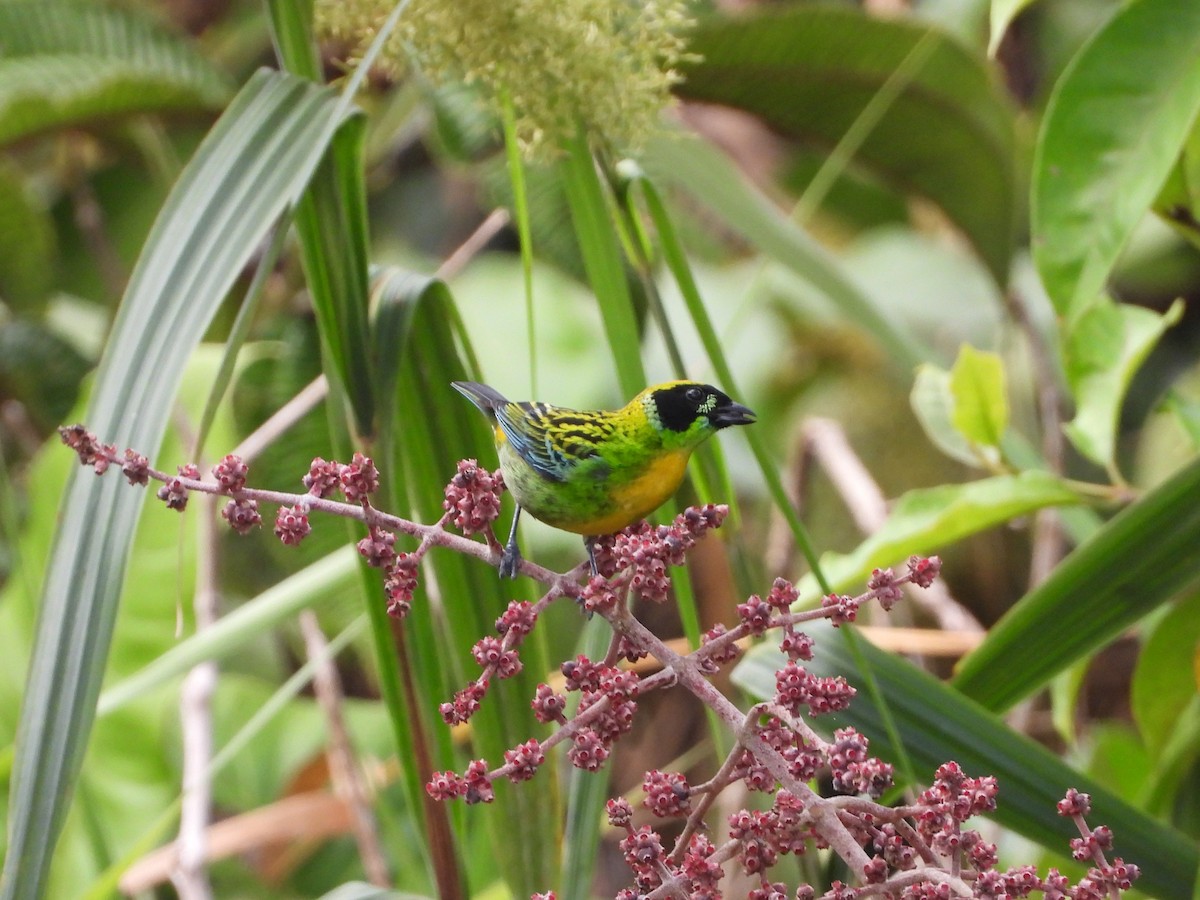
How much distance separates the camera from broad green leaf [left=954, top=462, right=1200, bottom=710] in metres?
0.80

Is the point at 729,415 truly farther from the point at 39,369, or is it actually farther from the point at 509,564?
the point at 39,369

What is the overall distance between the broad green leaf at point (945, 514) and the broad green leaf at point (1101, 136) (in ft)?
0.49

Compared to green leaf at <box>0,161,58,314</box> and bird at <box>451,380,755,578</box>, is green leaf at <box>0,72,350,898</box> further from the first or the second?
green leaf at <box>0,161,58,314</box>

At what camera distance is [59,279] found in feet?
8.00

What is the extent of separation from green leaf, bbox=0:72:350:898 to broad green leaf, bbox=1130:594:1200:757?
81 centimetres

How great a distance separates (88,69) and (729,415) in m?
1.55

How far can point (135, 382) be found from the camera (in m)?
0.66

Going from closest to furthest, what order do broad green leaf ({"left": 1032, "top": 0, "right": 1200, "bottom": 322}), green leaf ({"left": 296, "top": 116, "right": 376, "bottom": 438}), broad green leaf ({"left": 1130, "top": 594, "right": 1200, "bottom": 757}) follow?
green leaf ({"left": 296, "top": 116, "right": 376, "bottom": 438})
broad green leaf ({"left": 1032, "top": 0, "right": 1200, "bottom": 322})
broad green leaf ({"left": 1130, "top": 594, "right": 1200, "bottom": 757})

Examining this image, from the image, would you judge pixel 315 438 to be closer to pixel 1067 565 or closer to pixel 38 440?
pixel 38 440

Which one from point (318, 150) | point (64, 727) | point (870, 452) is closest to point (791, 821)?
point (64, 727)

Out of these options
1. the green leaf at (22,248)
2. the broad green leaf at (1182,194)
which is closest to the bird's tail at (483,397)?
the broad green leaf at (1182,194)

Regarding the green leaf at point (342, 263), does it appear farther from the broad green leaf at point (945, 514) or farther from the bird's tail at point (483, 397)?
the broad green leaf at point (945, 514)

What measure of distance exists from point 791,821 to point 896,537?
524 mm

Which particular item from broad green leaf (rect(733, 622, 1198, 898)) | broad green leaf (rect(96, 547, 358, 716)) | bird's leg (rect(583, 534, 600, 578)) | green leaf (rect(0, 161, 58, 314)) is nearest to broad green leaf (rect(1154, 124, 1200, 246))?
broad green leaf (rect(733, 622, 1198, 898))
